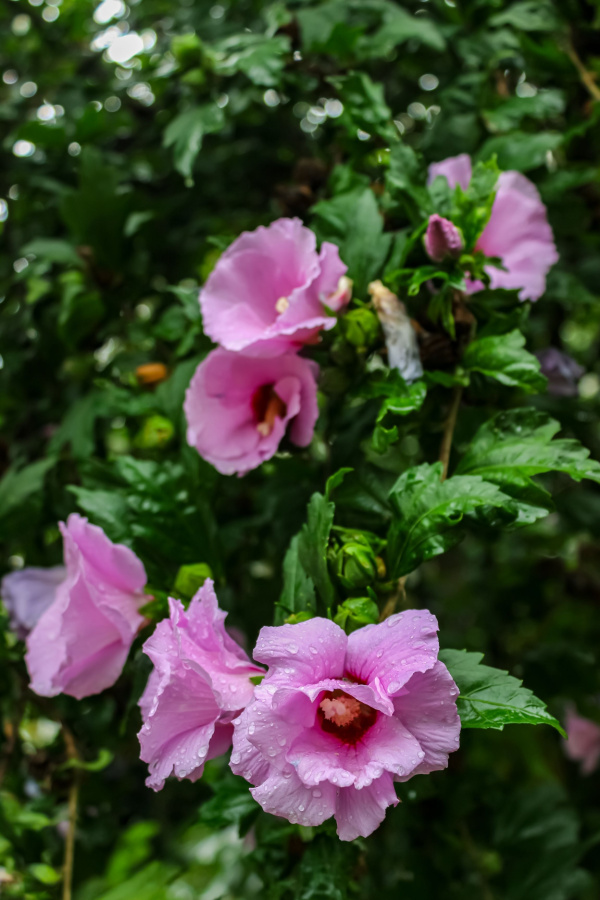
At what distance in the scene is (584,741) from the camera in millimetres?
1417

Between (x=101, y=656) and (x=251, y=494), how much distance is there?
1.48 ft

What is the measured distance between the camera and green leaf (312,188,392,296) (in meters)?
0.70

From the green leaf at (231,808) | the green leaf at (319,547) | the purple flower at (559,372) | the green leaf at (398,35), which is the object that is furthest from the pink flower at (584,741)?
the green leaf at (398,35)

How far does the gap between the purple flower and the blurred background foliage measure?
18mm

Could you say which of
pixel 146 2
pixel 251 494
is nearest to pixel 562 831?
pixel 251 494

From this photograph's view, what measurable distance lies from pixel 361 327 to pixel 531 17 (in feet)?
1.77

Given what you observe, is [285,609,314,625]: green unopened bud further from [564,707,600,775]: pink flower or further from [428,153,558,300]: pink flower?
[564,707,600,775]: pink flower

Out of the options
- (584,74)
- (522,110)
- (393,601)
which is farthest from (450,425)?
(584,74)

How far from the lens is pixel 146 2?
1.23m

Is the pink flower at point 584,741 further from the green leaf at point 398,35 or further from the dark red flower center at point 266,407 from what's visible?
the green leaf at point 398,35

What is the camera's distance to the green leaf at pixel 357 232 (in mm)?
699

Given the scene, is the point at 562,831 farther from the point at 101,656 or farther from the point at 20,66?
the point at 20,66

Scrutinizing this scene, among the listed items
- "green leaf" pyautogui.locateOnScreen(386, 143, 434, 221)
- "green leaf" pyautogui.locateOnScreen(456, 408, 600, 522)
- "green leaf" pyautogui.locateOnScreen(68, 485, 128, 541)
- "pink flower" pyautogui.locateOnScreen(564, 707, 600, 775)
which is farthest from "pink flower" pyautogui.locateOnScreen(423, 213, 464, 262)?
"pink flower" pyautogui.locateOnScreen(564, 707, 600, 775)

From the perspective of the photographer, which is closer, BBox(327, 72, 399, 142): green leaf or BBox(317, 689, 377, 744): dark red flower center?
BBox(317, 689, 377, 744): dark red flower center
